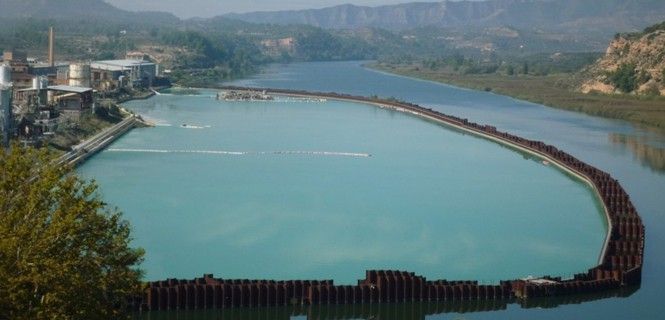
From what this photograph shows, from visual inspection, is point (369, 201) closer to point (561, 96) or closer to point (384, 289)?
point (384, 289)

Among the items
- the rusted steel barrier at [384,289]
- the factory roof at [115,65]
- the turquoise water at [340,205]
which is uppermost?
the rusted steel barrier at [384,289]

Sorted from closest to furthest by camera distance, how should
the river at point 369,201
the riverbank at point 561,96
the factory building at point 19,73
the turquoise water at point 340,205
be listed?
the river at point 369,201 < the turquoise water at point 340,205 < the factory building at point 19,73 < the riverbank at point 561,96

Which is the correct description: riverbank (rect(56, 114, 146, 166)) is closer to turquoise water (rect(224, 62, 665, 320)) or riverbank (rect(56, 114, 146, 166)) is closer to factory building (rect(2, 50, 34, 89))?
factory building (rect(2, 50, 34, 89))

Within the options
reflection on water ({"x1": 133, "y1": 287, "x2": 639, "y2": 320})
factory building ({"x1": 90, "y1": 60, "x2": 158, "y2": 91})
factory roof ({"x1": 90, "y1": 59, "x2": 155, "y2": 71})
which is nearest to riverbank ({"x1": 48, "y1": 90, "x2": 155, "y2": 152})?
factory building ({"x1": 90, "y1": 60, "x2": 158, "y2": 91})

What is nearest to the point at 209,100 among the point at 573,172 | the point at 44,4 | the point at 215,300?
the point at 573,172

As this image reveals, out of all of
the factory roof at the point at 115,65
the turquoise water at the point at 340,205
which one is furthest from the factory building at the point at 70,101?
the factory roof at the point at 115,65

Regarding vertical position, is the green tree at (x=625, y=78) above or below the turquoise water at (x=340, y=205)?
above

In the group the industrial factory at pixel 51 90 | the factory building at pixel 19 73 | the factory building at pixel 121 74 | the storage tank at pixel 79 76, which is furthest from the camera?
the factory building at pixel 121 74

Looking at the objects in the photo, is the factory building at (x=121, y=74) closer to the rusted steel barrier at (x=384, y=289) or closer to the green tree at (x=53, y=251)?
the rusted steel barrier at (x=384, y=289)
